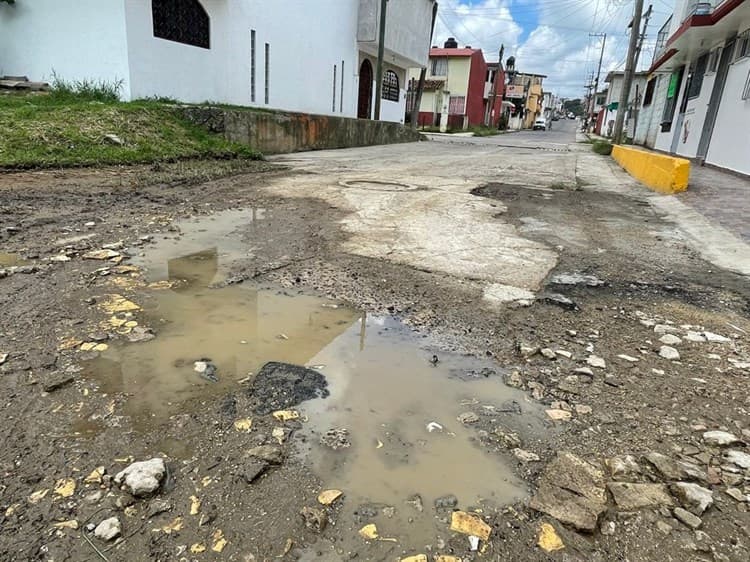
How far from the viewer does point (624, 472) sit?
1.65 metres

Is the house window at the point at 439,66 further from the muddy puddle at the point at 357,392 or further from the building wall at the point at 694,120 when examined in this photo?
the muddy puddle at the point at 357,392

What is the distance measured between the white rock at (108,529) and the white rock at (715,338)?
289 centimetres

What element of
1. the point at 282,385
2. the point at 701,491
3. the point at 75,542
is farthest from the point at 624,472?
the point at 75,542

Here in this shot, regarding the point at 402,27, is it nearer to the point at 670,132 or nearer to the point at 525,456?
the point at 670,132

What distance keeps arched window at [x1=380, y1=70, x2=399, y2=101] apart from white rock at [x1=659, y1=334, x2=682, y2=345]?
23.0m

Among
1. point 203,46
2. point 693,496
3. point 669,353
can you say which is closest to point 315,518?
point 693,496

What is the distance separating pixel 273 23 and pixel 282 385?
14.5m

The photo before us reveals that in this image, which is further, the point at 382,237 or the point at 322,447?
the point at 382,237

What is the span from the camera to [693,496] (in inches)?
60.3

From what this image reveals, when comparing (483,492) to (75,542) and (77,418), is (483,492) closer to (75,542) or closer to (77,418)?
(75,542)

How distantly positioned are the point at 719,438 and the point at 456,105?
43.6 metres

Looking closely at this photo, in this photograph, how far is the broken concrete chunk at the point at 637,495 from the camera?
60.0 inches

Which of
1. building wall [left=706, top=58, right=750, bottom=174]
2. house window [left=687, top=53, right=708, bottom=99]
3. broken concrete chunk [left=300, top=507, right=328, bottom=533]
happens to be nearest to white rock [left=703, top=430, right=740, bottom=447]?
broken concrete chunk [left=300, top=507, right=328, bottom=533]

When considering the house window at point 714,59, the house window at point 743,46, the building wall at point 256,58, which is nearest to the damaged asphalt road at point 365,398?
the building wall at point 256,58
